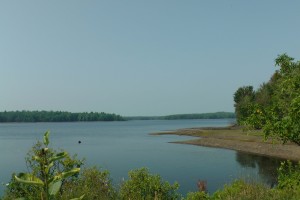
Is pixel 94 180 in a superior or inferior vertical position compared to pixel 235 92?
inferior

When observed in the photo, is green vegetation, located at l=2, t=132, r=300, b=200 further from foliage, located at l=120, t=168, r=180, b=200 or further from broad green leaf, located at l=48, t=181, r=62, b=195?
broad green leaf, located at l=48, t=181, r=62, b=195

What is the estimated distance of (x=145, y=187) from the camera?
14359 mm

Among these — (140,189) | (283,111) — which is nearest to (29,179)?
(283,111)

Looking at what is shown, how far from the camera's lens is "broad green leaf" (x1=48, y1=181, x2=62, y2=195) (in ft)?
8.11

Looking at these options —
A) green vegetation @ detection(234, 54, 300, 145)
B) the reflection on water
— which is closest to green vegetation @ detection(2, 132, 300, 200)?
green vegetation @ detection(234, 54, 300, 145)

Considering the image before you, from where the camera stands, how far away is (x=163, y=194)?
14.7 metres

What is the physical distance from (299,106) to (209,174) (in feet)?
98.7

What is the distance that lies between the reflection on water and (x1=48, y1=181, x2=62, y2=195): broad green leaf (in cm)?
3354

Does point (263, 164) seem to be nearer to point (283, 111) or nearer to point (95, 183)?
point (283, 111)

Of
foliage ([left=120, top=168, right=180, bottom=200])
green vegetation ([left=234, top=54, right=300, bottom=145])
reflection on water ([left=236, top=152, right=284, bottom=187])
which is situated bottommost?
reflection on water ([left=236, top=152, right=284, bottom=187])

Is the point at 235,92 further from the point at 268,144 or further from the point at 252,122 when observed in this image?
the point at 252,122

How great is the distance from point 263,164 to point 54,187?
45034mm

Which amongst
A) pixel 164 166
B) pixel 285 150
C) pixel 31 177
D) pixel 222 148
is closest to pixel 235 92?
pixel 222 148

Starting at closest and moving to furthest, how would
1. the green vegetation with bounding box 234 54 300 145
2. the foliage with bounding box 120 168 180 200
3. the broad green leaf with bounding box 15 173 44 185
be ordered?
the broad green leaf with bounding box 15 173 44 185, the green vegetation with bounding box 234 54 300 145, the foliage with bounding box 120 168 180 200
